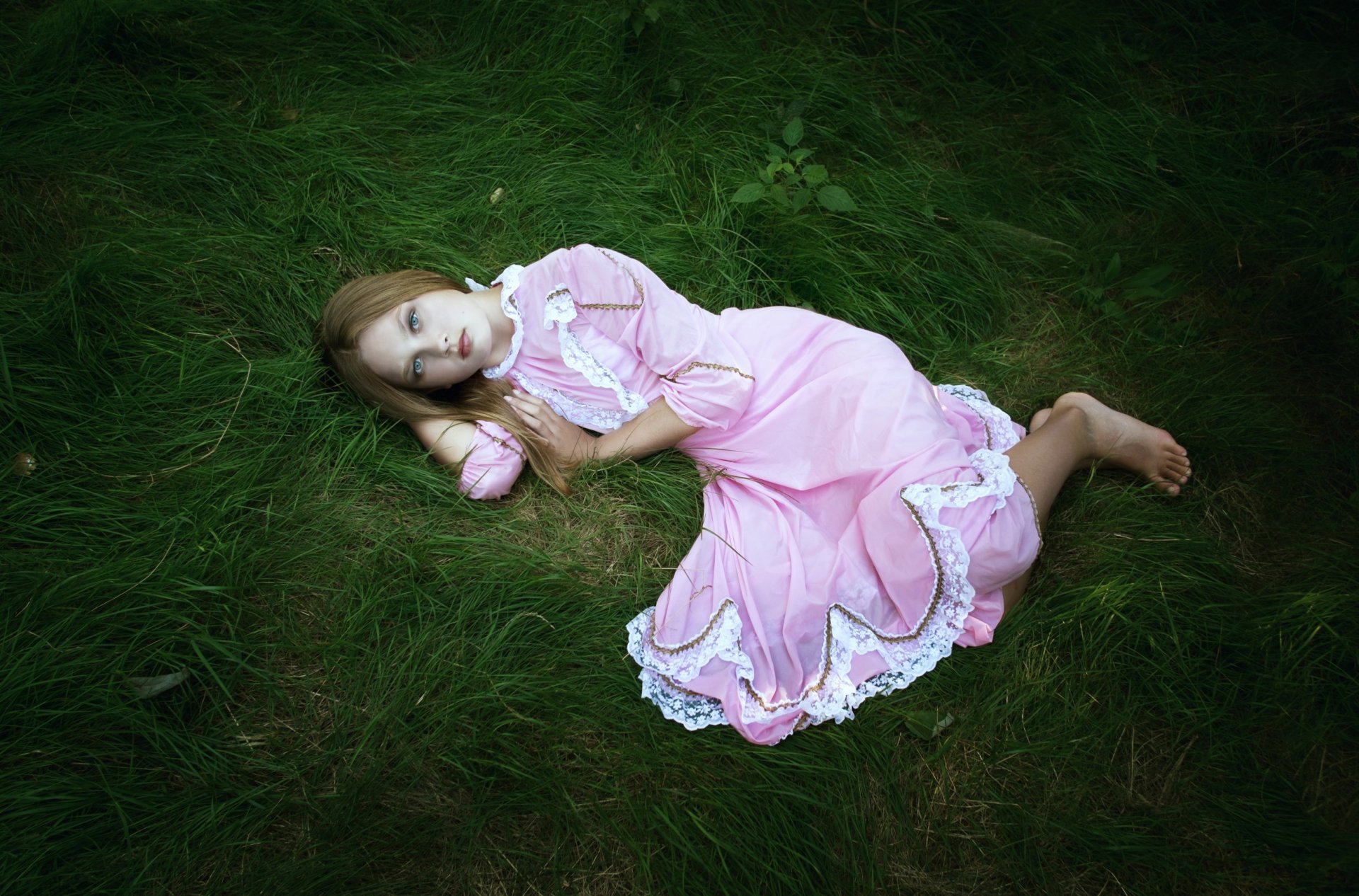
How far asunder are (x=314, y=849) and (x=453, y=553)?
862 millimetres

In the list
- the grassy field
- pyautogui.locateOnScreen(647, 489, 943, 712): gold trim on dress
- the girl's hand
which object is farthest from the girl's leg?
the girl's hand

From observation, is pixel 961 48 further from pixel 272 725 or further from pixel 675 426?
pixel 272 725

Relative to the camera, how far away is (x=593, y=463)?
8.55 feet

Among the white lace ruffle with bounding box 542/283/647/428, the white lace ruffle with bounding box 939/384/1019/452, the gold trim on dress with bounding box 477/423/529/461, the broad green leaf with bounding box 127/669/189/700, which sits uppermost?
the white lace ruffle with bounding box 542/283/647/428

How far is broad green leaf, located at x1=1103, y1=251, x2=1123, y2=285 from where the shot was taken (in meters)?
2.92

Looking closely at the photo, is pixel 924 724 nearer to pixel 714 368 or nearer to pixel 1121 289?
pixel 714 368

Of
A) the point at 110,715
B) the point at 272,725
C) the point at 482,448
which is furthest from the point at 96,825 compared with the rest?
the point at 482,448

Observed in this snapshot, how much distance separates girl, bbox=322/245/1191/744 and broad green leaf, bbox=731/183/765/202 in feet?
1.67

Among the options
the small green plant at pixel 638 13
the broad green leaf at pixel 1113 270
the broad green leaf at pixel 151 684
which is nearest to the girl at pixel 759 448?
the broad green leaf at pixel 1113 270

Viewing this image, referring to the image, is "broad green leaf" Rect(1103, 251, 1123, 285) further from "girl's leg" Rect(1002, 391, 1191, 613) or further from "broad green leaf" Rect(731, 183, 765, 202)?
"broad green leaf" Rect(731, 183, 765, 202)

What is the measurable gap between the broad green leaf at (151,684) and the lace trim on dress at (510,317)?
4.11 ft

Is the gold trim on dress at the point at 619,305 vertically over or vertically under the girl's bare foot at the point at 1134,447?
over

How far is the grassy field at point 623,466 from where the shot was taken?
209 centimetres

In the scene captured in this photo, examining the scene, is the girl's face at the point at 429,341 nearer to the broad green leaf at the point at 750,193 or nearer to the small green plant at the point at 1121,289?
the broad green leaf at the point at 750,193
